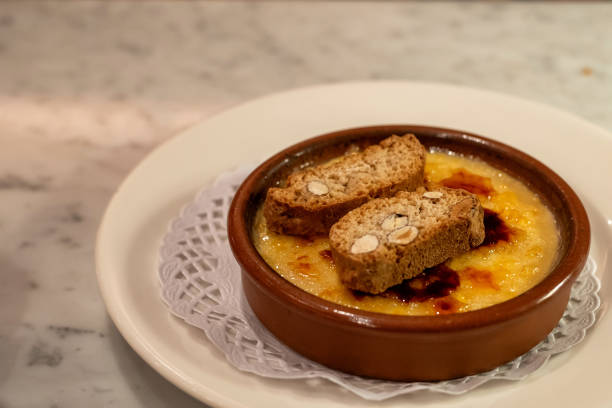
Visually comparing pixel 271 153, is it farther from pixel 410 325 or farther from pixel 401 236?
pixel 410 325

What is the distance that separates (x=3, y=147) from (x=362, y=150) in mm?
1696

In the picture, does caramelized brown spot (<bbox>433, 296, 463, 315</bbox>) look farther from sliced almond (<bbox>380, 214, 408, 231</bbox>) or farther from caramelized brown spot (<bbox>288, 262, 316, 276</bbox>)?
caramelized brown spot (<bbox>288, 262, 316, 276</bbox>)

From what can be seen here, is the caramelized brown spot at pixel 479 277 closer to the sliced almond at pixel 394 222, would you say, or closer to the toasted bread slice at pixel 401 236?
the toasted bread slice at pixel 401 236

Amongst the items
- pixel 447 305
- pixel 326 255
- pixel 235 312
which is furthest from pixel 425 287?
pixel 235 312

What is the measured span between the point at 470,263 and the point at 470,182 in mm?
421

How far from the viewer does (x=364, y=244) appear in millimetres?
1863

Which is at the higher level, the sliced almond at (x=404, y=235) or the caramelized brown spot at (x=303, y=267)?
the sliced almond at (x=404, y=235)

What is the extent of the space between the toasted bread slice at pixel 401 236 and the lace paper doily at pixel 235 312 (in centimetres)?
27

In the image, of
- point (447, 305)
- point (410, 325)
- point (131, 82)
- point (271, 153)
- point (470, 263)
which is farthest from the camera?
point (131, 82)

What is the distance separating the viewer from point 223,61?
3.94m

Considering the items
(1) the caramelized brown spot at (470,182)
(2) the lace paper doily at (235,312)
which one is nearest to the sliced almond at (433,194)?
(1) the caramelized brown spot at (470,182)

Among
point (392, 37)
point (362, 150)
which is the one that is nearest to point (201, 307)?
point (362, 150)

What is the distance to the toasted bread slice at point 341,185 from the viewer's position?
206 cm

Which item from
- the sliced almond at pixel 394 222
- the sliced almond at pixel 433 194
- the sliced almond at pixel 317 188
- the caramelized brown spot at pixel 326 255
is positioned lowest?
the caramelized brown spot at pixel 326 255
